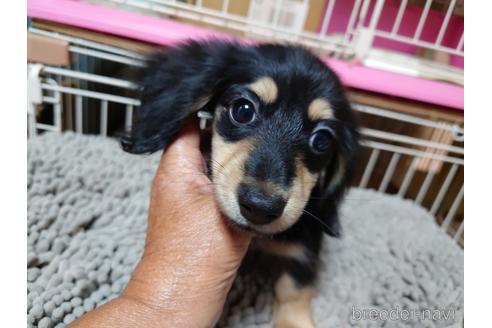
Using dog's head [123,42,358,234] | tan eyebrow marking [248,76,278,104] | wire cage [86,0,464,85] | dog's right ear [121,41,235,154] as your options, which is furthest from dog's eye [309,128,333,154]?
wire cage [86,0,464,85]

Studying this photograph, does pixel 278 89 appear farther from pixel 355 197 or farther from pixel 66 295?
pixel 355 197

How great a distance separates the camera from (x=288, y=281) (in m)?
0.94

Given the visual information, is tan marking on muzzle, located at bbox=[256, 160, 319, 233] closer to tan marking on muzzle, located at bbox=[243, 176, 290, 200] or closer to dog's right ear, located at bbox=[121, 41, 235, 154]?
tan marking on muzzle, located at bbox=[243, 176, 290, 200]

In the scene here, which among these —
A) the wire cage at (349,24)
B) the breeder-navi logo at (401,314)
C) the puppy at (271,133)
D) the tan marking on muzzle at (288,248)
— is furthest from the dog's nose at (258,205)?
the wire cage at (349,24)

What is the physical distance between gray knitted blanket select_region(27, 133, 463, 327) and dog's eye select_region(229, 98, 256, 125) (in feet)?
1.41

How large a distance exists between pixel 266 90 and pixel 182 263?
371 millimetres

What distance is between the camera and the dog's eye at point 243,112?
31.9 inches

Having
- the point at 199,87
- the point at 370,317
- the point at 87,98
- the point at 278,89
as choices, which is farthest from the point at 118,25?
the point at 370,317

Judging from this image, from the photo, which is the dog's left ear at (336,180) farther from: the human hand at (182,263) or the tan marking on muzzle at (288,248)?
the human hand at (182,263)

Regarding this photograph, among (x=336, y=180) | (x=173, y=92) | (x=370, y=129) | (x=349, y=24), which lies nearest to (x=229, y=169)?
(x=173, y=92)

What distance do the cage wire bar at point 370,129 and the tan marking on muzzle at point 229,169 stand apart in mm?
407

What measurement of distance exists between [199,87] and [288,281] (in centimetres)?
50

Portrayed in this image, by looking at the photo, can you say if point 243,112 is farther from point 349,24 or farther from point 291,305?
point 349,24

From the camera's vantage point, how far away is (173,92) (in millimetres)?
839
